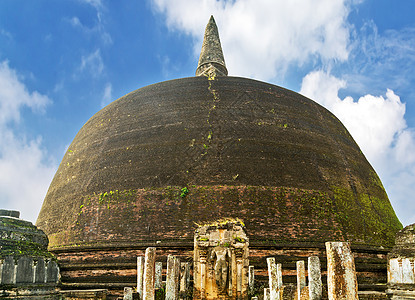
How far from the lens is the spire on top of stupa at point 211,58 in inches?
772

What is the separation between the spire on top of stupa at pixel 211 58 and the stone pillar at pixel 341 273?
1507 cm

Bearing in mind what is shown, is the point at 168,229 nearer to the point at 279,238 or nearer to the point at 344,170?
the point at 279,238

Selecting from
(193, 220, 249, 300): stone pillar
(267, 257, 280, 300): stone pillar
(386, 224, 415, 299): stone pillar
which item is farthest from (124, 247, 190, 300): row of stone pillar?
(386, 224, 415, 299): stone pillar

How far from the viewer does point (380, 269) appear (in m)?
11.0

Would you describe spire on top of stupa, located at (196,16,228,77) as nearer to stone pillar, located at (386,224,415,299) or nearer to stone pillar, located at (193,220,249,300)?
stone pillar, located at (193,220,249,300)

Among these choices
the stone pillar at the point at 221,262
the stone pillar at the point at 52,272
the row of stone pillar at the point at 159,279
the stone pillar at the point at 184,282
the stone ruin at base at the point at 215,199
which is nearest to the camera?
the stone pillar at the point at 52,272

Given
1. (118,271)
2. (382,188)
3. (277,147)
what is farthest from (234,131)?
(382,188)

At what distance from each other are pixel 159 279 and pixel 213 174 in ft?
12.0

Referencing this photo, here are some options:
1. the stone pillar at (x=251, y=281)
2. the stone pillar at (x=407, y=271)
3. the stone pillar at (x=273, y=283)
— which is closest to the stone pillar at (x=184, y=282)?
the stone pillar at (x=251, y=281)

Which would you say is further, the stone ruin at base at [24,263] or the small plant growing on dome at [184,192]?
the small plant growing on dome at [184,192]

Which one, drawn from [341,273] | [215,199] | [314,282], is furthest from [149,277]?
[341,273]

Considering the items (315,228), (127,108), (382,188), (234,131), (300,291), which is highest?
(127,108)

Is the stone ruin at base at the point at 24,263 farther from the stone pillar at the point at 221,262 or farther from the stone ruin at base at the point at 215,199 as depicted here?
the stone pillar at the point at 221,262

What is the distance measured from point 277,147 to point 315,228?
2.85 meters
